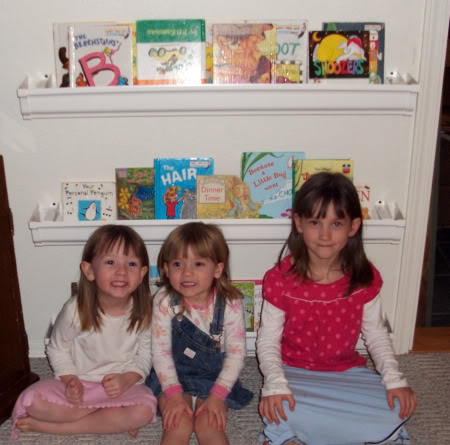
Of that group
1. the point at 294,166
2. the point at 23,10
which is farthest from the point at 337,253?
the point at 23,10

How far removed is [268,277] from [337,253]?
21 centimetres

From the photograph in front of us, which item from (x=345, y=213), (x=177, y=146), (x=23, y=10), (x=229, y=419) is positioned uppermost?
(x=23, y=10)

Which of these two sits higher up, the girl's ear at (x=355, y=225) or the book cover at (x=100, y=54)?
the book cover at (x=100, y=54)

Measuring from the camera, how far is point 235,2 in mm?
1912

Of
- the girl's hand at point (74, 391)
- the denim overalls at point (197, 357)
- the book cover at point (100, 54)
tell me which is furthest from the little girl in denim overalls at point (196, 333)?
the book cover at point (100, 54)

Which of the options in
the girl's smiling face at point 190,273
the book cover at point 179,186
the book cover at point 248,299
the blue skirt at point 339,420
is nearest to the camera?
the blue skirt at point 339,420

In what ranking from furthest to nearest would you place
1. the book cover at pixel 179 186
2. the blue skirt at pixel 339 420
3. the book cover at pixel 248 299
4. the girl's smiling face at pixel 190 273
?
1. the book cover at pixel 248 299
2. the book cover at pixel 179 186
3. the girl's smiling face at pixel 190 273
4. the blue skirt at pixel 339 420

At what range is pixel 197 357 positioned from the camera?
2000 mm

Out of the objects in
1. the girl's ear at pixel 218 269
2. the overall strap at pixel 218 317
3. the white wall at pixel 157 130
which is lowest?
the overall strap at pixel 218 317

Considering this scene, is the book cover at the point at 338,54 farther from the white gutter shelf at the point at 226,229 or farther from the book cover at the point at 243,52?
the white gutter shelf at the point at 226,229

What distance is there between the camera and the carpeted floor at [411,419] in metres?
1.88

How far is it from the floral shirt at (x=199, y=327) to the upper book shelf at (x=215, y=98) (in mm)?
554

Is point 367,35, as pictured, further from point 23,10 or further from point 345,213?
point 23,10

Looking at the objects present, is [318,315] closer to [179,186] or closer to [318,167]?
[318,167]
